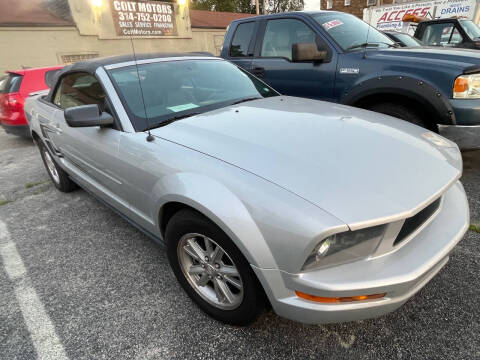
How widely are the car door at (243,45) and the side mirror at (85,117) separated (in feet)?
9.34

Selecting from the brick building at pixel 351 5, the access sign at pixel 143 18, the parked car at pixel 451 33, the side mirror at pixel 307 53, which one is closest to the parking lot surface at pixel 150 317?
the side mirror at pixel 307 53

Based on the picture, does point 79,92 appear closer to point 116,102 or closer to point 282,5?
point 116,102

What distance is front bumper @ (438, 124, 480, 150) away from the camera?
9.39 ft

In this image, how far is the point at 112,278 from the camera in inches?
91.2

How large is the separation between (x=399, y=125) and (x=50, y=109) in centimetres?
347

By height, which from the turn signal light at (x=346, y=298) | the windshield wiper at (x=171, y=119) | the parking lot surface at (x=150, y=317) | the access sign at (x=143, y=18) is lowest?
the parking lot surface at (x=150, y=317)

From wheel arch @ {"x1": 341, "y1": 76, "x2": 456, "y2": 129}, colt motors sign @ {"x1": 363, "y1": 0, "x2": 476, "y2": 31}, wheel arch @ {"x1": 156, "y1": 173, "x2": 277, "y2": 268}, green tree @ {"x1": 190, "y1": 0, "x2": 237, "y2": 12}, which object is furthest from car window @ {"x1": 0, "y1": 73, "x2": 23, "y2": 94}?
green tree @ {"x1": 190, "y1": 0, "x2": 237, "y2": 12}

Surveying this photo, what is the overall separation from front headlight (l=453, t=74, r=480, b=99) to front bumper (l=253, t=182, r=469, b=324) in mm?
2118

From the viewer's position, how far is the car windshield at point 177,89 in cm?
221

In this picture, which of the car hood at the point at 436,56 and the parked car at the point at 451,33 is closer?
the car hood at the point at 436,56

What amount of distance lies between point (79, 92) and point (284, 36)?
2.71 metres

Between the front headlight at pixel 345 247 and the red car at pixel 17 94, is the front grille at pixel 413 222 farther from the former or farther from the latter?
the red car at pixel 17 94

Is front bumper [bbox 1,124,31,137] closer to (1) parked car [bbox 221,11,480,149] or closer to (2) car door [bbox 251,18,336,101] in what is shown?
(1) parked car [bbox 221,11,480,149]

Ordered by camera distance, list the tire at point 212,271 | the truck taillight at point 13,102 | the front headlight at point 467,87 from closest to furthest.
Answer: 1. the tire at point 212,271
2. the front headlight at point 467,87
3. the truck taillight at point 13,102
